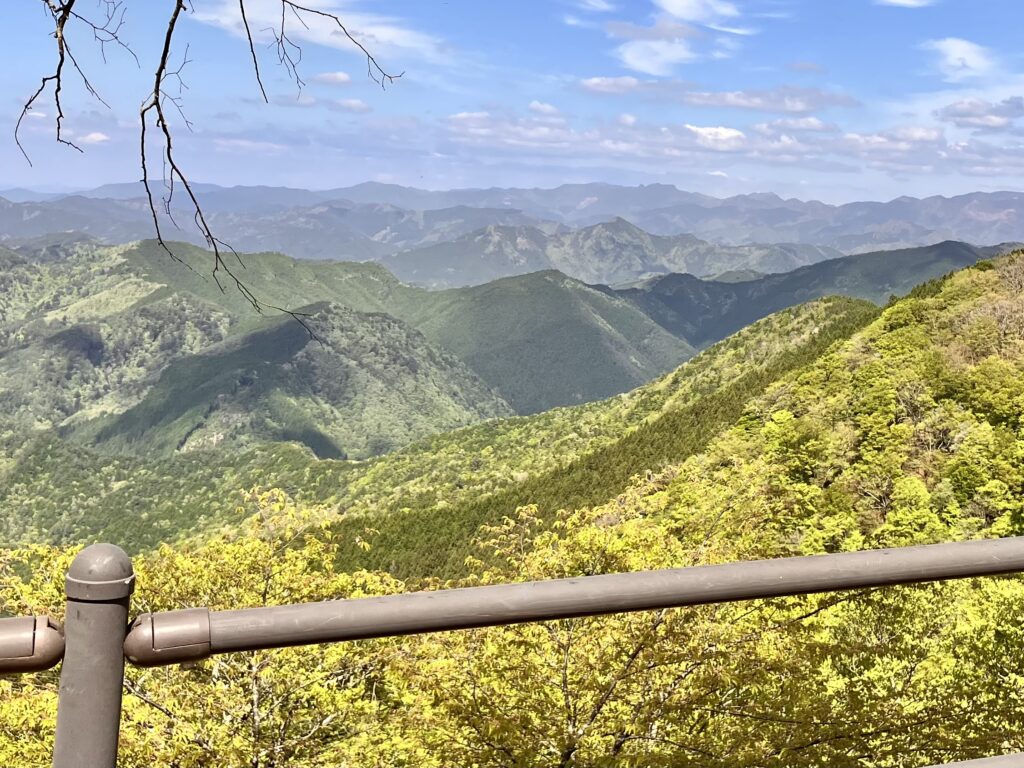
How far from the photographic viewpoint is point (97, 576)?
1.75m

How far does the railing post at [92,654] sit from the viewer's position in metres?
1.76

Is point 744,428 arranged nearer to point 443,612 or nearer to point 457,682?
point 457,682

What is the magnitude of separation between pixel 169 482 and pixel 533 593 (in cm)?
19221

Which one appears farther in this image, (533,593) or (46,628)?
(533,593)

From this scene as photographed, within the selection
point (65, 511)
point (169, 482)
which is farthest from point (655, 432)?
point (65, 511)

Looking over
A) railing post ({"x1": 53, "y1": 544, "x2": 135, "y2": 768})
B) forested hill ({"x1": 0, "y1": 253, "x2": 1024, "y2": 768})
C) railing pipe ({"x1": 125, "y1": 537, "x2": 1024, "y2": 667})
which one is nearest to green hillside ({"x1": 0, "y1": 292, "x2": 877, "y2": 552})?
forested hill ({"x1": 0, "y1": 253, "x2": 1024, "y2": 768})

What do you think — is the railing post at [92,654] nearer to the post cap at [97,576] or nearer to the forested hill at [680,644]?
the post cap at [97,576]

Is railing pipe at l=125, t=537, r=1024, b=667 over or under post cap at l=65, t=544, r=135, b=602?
under

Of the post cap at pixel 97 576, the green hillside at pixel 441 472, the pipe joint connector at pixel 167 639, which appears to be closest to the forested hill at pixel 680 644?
the pipe joint connector at pixel 167 639

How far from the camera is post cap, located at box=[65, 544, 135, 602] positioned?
175 centimetres

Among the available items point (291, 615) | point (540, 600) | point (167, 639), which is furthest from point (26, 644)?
point (540, 600)

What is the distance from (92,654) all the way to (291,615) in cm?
39

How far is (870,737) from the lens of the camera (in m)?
5.15

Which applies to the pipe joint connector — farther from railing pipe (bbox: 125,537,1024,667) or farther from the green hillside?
the green hillside
